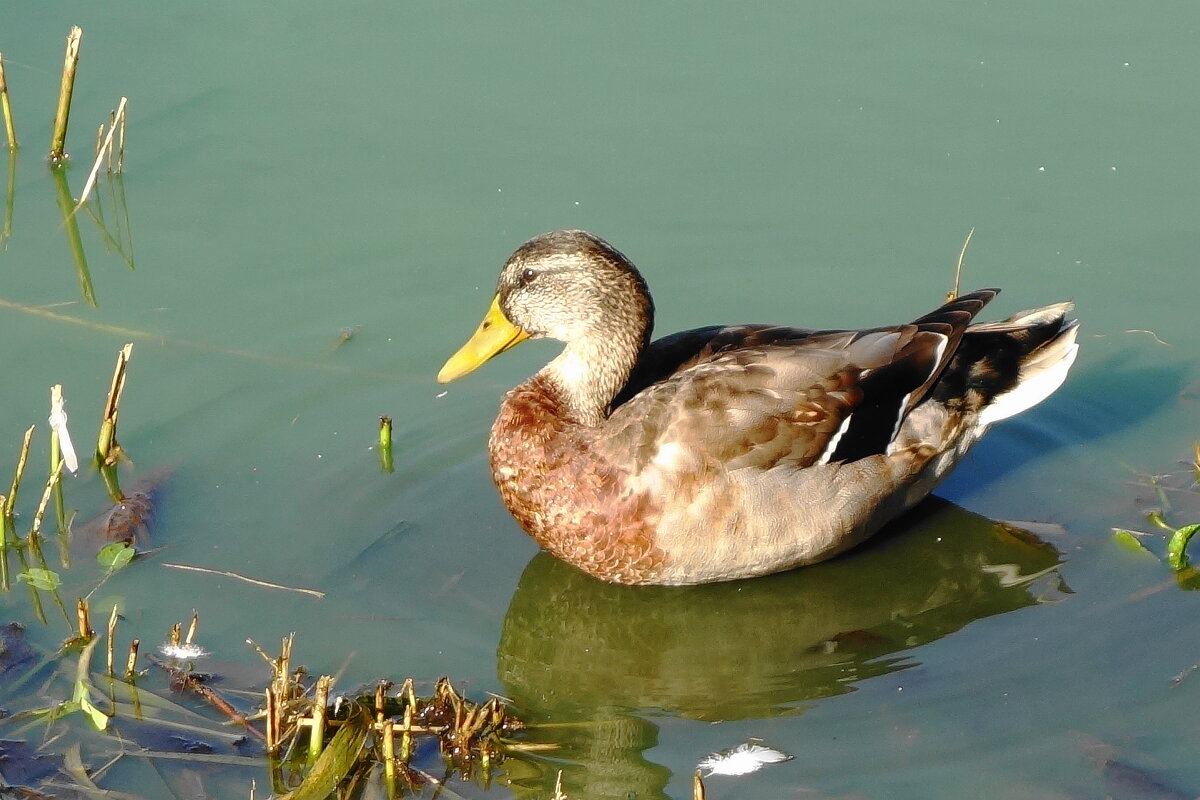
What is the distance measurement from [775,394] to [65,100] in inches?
172

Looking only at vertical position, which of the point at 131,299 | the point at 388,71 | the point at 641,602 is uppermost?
the point at 388,71

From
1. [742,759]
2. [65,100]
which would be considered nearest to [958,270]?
[742,759]

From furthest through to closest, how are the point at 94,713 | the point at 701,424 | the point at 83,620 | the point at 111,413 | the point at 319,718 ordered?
the point at 111,413 → the point at 701,424 → the point at 83,620 → the point at 94,713 → the point at 319,718

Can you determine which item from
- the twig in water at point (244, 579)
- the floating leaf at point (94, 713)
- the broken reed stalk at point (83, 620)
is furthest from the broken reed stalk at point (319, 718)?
the twig in water at point (244, 579)

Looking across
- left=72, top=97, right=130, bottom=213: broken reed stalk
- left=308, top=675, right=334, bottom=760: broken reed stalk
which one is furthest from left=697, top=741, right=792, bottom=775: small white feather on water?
left=72, top=97, right=130, bottom=213: broken reed stalk

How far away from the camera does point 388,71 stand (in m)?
9.04

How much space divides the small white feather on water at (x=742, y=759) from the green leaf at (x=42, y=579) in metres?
2.41

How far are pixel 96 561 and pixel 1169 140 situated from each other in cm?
574

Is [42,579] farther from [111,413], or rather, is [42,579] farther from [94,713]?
[94,713]

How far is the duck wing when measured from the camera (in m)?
5.74

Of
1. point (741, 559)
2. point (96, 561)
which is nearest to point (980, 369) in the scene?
point (741, 559)

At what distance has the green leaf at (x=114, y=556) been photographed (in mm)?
5816

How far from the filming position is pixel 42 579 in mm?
5625

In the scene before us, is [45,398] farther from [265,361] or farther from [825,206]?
[825,206]
